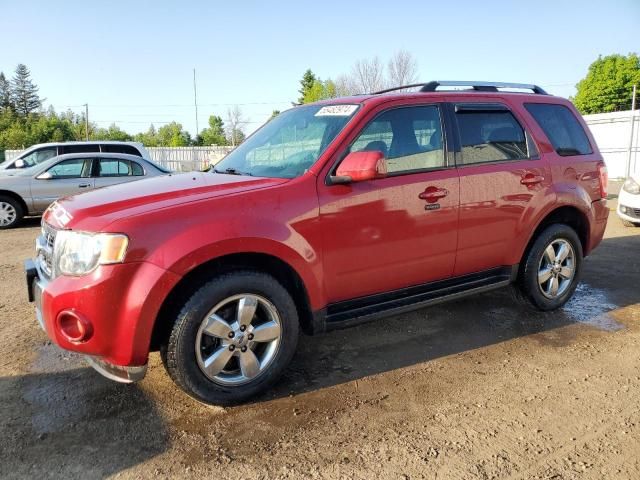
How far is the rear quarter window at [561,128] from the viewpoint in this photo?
4.54 meters

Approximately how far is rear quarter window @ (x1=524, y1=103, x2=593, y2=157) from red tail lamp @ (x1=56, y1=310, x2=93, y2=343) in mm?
3921

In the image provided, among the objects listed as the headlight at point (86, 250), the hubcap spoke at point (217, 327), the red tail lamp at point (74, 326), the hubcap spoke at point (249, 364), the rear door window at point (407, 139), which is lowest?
the hubcap spoke at point (249, 364)

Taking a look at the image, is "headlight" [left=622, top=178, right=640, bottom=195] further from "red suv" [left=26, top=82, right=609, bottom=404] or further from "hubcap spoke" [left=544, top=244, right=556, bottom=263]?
"hubcap spoke" [left=544, top=244, right=556, bottom=263]

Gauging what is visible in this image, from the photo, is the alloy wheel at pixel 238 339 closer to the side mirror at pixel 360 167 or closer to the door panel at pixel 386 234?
the door panel at pixel 386 234

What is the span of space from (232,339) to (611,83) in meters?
84.7

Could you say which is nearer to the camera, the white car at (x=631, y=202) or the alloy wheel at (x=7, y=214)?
the white car at (x=631, y=202)

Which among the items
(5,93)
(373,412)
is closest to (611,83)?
(373,412)

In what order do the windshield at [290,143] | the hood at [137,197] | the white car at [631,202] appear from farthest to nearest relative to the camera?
1. the white car at [631,202]
2. the windshield at [290,143]
3. the hood at [137,197]

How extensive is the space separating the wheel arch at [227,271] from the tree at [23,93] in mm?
96750

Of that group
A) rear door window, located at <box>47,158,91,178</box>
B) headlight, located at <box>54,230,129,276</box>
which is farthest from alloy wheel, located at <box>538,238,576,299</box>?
rear door window, located at <box>47,158,91,178</box>

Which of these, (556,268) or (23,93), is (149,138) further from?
(556,268)

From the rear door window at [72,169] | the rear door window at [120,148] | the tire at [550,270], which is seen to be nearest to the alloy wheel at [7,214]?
the rear door window at [72,169]

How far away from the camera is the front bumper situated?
2656 millimetres

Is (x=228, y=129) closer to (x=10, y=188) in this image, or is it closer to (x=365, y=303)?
(x=10, y=188)
